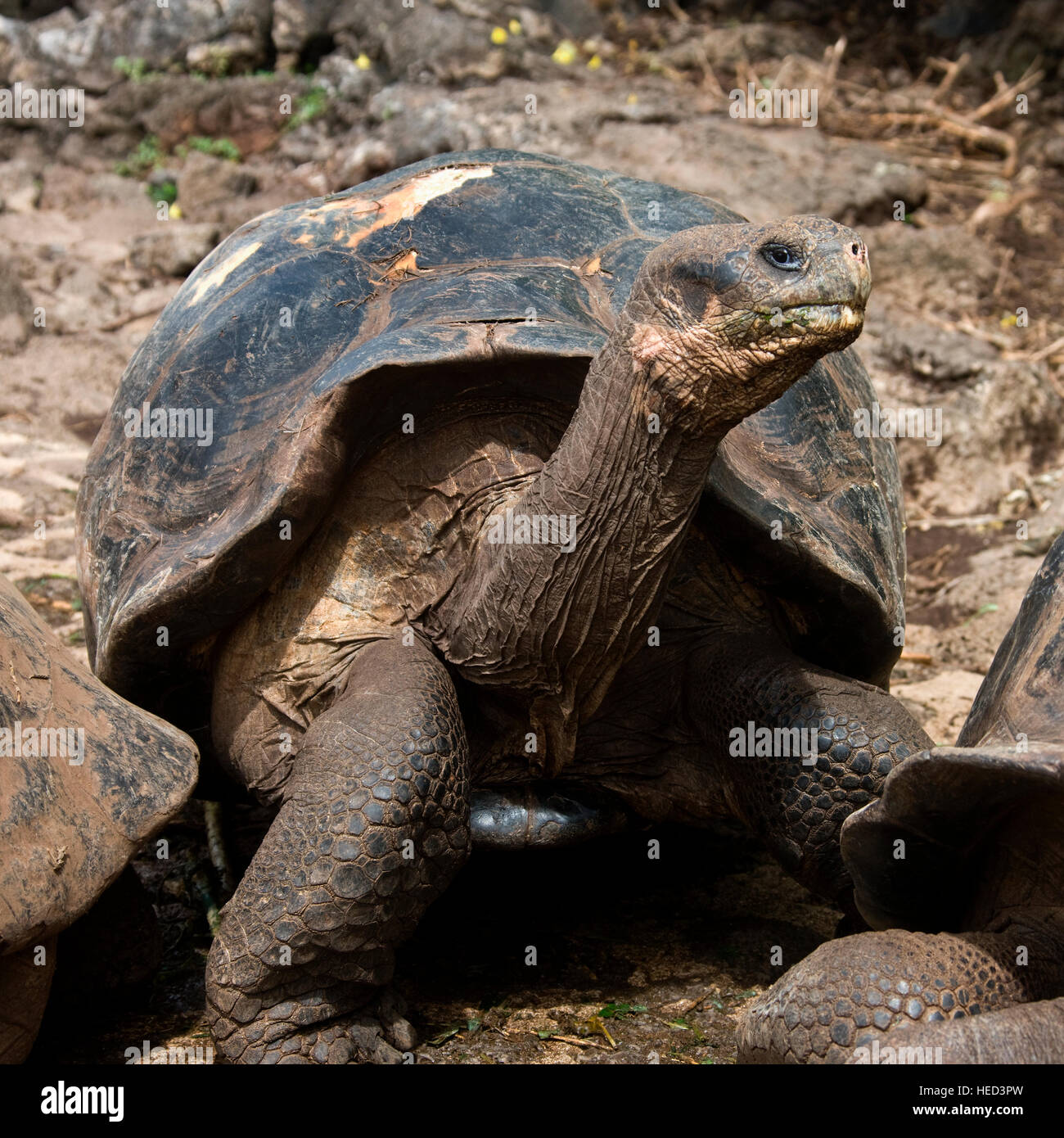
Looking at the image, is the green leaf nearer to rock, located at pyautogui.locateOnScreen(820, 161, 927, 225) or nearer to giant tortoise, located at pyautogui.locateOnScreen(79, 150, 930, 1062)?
giant tortoise, located at pyautogui.locateOnScreen(79, 150, 930, 1062)

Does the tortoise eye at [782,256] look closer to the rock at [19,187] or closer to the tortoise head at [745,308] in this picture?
the tortoise head at [745,308]

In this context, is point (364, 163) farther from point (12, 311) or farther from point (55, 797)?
point (55, 797)

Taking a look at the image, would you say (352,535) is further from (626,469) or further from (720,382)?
(720,382)

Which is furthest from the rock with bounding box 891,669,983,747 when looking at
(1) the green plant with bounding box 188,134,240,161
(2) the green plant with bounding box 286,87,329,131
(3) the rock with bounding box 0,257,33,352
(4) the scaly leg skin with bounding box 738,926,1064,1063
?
(1) the green plant with bounding box 188,134,240,161

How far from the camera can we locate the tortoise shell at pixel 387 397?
113 inches

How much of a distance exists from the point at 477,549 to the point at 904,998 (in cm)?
133

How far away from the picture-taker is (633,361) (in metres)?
2.35

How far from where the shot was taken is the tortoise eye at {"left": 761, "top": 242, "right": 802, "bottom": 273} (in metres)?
2.13

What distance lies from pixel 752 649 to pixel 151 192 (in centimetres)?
748

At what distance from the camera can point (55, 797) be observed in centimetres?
246

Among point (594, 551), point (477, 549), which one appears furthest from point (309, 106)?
point (594, 551)

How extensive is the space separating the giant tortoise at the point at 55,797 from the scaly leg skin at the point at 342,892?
26 cm

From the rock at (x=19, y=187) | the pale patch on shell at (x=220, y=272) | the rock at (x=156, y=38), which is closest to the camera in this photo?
the pale patch on shell at (x=220, y=272)

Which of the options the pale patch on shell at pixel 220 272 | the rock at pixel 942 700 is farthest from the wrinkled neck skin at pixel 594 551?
the rock at pixel 942 700
